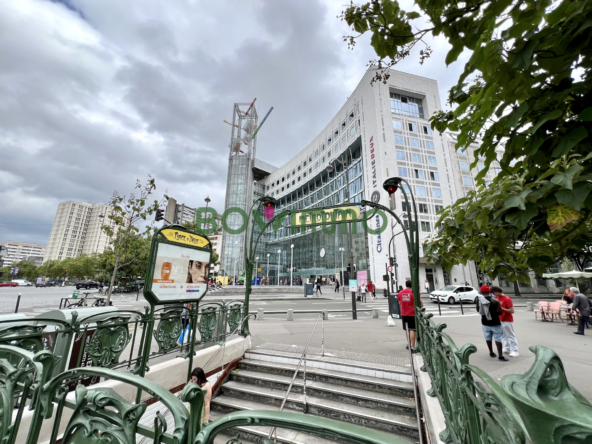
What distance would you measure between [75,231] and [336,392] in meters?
186

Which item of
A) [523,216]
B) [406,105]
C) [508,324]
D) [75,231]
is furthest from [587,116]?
[75,231]

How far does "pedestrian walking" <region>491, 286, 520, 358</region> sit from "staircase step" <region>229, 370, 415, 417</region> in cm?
419

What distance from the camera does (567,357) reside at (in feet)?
24.2

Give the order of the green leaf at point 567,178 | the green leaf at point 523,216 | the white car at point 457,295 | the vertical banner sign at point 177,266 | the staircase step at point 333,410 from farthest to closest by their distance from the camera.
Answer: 1. the white car at point 457,295
2. the staircase step at point 333,410
3. the vertical banner sign at point 177,266
4. the green leaf at point 523,216
5. the green leaf at point 567,178

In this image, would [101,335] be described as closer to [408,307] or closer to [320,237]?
[408,307]

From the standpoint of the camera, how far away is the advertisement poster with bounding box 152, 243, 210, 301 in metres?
5.02

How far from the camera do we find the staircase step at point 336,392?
17.7ft

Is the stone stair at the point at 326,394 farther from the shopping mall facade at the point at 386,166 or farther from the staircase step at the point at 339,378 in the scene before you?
the shopping mall facade at the point at 386,166

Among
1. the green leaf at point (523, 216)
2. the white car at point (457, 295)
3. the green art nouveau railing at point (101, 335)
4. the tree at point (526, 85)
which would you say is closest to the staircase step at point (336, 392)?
the green art nouveau railing at point (101, 335)

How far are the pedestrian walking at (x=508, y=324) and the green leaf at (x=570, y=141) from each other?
719cm

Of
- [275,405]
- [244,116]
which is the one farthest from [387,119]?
[244,116]

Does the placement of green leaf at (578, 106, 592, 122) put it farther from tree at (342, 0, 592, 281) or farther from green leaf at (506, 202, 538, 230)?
green leaf at (506, 202, 538, 230)

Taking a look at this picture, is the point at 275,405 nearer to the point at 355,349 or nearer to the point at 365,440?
the point at 355,349

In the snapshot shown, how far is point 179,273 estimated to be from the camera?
5414 millimetres
